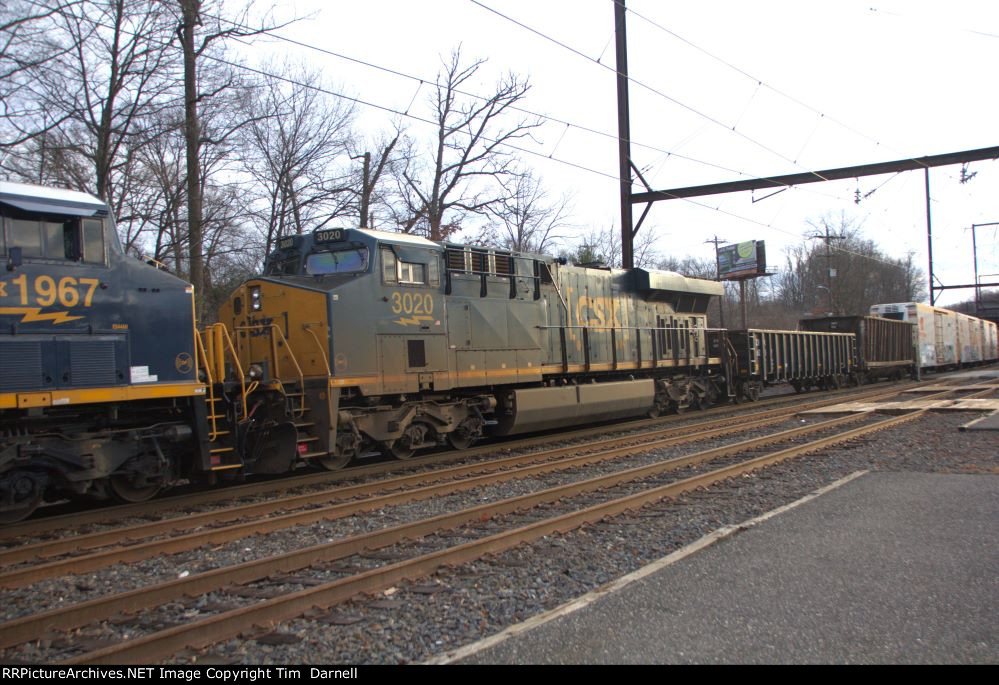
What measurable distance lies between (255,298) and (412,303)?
2365 millimetres

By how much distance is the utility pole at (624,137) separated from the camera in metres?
19.8

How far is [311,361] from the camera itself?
9789 millimetres

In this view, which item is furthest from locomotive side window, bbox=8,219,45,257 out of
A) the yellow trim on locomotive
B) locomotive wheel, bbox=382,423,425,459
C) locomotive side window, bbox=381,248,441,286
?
locomotive wheel, bbox=382,423,425,459

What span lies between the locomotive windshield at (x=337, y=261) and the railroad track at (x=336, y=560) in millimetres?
4437

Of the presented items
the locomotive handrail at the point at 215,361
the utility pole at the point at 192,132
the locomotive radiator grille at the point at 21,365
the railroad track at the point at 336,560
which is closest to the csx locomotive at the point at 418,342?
the locomotive handrail at the point at 215,361

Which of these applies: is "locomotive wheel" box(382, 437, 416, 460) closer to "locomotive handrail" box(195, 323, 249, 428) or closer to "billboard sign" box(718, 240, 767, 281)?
"locomotive handrail" box(195, 323, 249, 428)

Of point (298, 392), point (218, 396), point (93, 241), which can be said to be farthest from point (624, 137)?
point (93, 241)

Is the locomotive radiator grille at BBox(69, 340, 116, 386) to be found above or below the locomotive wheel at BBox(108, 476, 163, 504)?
above

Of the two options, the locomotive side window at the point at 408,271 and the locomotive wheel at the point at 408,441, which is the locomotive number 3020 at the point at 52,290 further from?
the locomotive wheel at the point at 408,441

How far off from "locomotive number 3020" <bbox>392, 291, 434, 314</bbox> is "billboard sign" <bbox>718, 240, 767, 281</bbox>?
38.2m

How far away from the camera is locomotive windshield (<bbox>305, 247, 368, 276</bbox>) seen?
10.3m

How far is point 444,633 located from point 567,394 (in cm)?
971

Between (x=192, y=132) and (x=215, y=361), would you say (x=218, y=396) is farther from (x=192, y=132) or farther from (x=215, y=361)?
(x=192, y=132)

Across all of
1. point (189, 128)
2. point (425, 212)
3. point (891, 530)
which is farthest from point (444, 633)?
point (425, 212)
